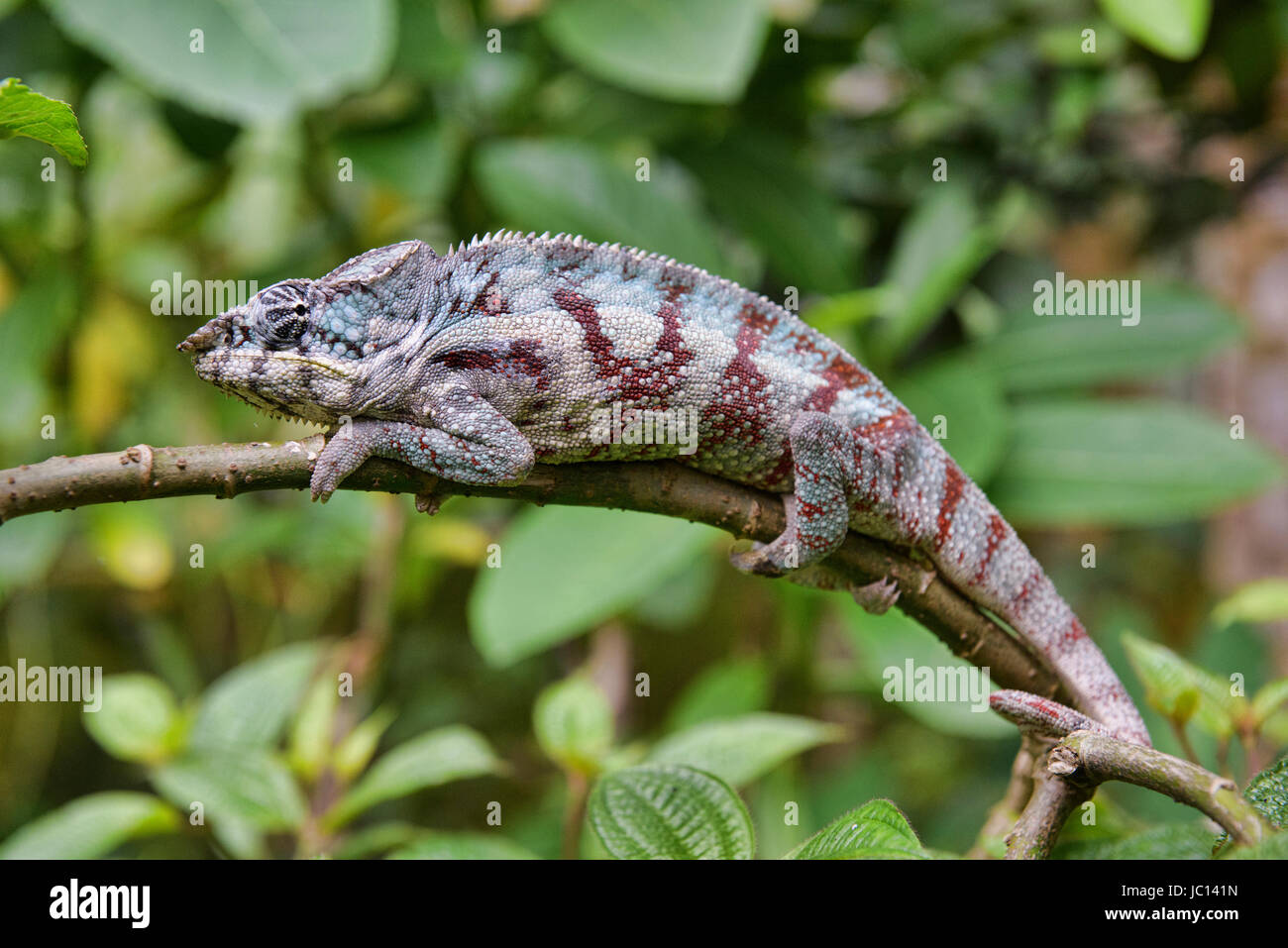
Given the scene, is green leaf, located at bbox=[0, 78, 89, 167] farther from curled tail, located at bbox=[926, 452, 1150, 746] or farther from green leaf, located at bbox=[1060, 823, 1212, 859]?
green leaf, located at bbox=[1060, 823, 1212, 859]

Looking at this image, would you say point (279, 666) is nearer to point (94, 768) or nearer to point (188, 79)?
point (188, 79)

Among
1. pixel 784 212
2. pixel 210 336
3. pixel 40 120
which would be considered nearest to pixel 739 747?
pixel 210 336

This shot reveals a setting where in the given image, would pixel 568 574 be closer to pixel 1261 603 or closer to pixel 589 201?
pixel 589 201

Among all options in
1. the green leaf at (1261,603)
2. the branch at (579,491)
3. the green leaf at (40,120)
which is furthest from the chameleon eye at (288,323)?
the green leaf at (1261,603)

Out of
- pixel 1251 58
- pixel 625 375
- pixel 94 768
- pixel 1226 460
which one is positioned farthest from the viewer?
pixel 94 768

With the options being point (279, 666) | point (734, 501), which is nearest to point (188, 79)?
point (279, 666)
